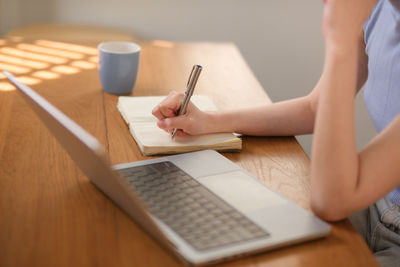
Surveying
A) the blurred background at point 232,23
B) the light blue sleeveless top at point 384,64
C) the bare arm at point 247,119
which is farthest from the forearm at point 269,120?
the blurred background at point 232,23

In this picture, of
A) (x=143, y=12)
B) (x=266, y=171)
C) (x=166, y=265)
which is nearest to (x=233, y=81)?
(x=266, y=171)

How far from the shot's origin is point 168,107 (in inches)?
37.4

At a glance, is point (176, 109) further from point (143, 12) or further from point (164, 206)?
point (143, 12)

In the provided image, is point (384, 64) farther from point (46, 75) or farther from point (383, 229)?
Answer: point (46, 75)

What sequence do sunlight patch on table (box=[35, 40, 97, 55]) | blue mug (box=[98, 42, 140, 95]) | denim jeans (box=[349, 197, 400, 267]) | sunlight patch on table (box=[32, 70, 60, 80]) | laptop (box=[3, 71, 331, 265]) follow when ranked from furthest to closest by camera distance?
sunlight patch on table (box=[35, 40, 97, 55]) < sunlight patch on table (box=[32, 70, 60, 80]) < blue mug (box=[98, 42, 140, 95]) < denim jeans (box=[349, 197, 400, 267]) < laptop (box=[3, 71, 331, 265])

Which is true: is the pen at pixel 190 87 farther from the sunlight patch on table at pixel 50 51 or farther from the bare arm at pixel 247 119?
the sunlight patch on table at pixel 50 51

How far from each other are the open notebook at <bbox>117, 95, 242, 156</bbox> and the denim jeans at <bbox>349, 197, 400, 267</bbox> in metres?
0.33

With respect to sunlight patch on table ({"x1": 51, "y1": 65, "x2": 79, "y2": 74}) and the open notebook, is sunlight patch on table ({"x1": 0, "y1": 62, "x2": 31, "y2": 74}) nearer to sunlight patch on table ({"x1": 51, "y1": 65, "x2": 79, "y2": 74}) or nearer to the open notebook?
sunlight patch on table ({"x1": 51, "y1": 65, "x2": 79, "y2": 74})

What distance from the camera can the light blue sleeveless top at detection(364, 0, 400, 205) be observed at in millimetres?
967

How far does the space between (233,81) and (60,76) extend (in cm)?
48

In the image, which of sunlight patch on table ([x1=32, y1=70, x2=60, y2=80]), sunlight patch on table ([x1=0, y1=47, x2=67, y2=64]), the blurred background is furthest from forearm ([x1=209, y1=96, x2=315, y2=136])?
the blurred background

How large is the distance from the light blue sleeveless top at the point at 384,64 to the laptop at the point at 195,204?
0.37 m

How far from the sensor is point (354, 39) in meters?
0.77

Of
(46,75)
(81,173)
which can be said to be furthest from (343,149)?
(46,75)
